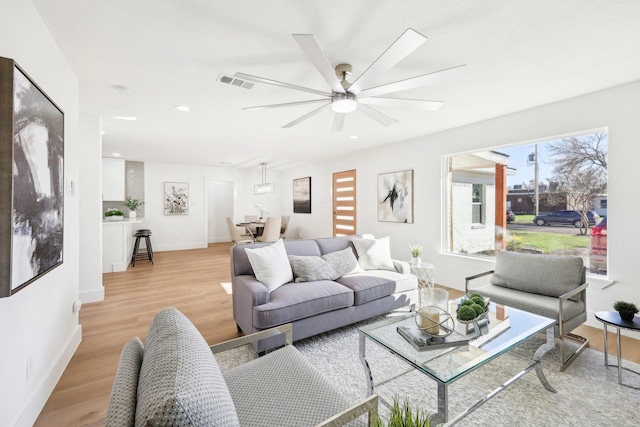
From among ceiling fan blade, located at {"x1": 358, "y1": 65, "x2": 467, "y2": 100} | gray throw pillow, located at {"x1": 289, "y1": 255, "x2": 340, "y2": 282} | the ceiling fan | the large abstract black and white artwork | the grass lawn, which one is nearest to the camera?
the ceiling fan

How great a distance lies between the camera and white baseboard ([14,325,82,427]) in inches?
62.6

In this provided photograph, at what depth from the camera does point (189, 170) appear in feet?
25.8

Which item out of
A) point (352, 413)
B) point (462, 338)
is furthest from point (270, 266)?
point (352, 413)

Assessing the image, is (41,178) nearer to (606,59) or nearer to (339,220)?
(606,59)

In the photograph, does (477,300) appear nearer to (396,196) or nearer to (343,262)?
(343,262)

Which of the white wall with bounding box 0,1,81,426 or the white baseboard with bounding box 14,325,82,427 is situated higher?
the white wall with bounding box 0,1,81,426

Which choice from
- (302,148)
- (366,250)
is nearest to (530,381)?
(366,250)

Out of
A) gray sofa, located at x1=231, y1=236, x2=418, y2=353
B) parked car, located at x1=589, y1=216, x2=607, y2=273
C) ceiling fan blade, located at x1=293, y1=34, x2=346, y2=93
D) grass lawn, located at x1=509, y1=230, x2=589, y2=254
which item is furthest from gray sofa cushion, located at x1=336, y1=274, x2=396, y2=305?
parked car, located at x1=589, y1=216, x2=607, y2=273

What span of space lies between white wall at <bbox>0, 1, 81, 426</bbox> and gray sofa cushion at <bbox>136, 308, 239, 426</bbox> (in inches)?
39.7

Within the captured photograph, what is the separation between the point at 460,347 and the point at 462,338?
114mm

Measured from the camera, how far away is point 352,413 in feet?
3.38

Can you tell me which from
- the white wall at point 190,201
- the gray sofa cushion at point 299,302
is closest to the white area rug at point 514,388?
the gray sofa cushion at point 299,302

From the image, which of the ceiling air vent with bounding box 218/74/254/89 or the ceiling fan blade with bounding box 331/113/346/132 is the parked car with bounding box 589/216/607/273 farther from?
the ceiling air vent with bounding box 218/74/254/89

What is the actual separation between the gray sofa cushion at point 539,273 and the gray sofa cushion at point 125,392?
3.20 meters
